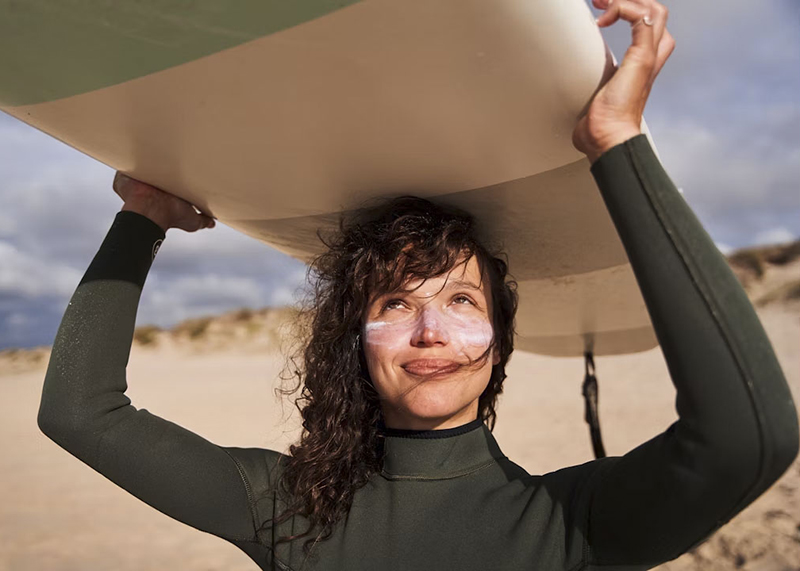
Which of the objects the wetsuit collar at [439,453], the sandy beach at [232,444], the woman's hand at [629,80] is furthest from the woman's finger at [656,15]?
the sandy beach at [232,444]

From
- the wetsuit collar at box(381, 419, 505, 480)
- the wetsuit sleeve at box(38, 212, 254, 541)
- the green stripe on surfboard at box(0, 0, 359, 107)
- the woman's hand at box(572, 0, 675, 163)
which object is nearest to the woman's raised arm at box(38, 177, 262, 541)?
the wetsuit sleeve at box(38, 212, 254, 541)

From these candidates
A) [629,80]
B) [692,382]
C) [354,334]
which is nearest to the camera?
[692,382]

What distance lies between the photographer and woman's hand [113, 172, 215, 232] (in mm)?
1594

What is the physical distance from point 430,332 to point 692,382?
52 cm

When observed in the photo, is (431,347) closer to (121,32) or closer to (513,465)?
(513,465)

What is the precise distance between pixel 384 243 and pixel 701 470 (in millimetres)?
796

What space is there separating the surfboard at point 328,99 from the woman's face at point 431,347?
0.73 ft

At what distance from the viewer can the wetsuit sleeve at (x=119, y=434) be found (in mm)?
1331

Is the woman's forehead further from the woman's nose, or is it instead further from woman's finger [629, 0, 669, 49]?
woman's finger [629, 0, 669, 49]

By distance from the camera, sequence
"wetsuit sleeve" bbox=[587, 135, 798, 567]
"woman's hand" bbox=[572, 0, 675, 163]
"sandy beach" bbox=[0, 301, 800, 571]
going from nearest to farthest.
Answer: "wetsuit sleeve" bbox=[587, 135, 798, 567]
"woman's hand" bbox=[572, 0, 675, 163]
"sandy beach" bbox=[0, 301, 800, 571]

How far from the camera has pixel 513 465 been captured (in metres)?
1.43

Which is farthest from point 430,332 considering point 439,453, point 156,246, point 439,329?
point 156,246

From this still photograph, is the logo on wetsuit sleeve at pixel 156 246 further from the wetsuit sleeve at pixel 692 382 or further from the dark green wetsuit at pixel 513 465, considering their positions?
the wetsuit sleeve at pixel 692 382

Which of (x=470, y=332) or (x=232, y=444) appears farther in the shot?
(x=232, y=444)
